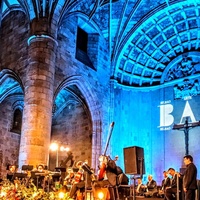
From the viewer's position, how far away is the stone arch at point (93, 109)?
1763 cm

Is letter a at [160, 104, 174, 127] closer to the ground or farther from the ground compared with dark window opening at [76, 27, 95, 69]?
closer to the ground

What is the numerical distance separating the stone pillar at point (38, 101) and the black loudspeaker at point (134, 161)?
6.82m

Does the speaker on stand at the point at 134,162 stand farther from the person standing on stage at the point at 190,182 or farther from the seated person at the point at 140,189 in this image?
the seated person at the point at 140,189

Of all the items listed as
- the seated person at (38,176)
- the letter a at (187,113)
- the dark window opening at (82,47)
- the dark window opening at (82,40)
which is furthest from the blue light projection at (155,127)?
the seated person at (38,176)

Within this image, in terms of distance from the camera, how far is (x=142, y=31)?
20.1m

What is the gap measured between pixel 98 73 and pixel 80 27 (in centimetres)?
267

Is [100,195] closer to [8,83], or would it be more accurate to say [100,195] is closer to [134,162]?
[134,162]

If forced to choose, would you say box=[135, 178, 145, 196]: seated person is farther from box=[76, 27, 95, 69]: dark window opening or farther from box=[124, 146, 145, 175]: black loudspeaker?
box=[76, 27, 95, 69]: dark window opening

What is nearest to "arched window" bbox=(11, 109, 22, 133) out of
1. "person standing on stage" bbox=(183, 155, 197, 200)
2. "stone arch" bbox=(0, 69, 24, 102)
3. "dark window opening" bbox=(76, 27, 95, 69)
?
"stone arch" bbox=(0, 69, 24, 102)

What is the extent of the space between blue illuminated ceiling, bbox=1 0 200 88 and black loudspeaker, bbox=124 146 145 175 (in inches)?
447

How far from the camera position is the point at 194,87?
1892 cm

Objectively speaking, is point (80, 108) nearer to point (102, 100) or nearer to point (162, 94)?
point (102, 100)

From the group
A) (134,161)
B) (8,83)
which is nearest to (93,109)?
(8,83)

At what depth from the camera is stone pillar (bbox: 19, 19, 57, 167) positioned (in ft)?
45.1
